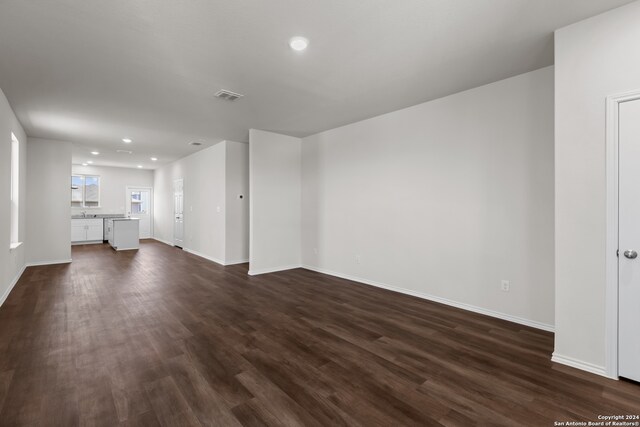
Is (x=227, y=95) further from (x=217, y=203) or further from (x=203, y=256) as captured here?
(x=203, y=256)

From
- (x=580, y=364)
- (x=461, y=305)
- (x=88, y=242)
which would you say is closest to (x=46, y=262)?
(x=88, y=242)

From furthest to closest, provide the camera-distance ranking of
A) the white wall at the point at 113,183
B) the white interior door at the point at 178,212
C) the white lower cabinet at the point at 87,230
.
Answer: the white wall at the point at 113,183 < the white lower cabinet at the point at 87,230 < the white interior door at the point at 178,212

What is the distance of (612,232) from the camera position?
86.7 inches

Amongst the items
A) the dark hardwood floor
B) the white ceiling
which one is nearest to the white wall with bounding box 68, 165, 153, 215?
the white ceiling

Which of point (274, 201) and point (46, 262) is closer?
point (274, 201)

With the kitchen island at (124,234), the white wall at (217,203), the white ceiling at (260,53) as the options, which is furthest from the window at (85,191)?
the white ceiling at (260,53)

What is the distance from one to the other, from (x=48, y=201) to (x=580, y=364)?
9.23 meters

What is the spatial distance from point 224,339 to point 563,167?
136 inches

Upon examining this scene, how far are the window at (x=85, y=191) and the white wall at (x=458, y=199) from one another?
8363 mm

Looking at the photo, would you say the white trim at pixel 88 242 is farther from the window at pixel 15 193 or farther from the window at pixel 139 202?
the window at pixel 15 193

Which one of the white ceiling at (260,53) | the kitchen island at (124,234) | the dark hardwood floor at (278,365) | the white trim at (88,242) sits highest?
the white ceiling at (260,53)

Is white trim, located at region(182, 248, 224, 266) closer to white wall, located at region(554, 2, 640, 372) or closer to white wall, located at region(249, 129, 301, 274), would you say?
white wall, located at region(249, 129, 301, 274)

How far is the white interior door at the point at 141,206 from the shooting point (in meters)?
11.0

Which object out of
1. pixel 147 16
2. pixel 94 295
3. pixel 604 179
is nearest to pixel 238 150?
pixel 94 295
